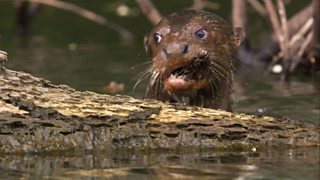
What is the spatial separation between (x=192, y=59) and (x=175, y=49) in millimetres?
101

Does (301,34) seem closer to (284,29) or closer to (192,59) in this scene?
(284,29)

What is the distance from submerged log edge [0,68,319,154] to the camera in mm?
4574

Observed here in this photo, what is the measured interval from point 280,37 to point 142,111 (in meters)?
3.36

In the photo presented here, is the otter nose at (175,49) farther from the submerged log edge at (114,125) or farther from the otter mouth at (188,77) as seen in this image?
the submerged log edge at (114,125)

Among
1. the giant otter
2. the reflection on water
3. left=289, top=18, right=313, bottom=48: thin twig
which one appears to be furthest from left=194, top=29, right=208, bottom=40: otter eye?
left=289, top=18, right=313, bottom=48: thin twig

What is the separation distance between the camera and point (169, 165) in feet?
14.4

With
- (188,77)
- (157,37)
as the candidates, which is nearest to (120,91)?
(157,37)

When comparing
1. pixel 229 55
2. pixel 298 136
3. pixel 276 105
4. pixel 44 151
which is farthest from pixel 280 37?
pixel 44 151

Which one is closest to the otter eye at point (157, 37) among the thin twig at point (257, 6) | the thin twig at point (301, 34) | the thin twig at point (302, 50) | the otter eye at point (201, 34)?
the otter eye at point (201, 34)

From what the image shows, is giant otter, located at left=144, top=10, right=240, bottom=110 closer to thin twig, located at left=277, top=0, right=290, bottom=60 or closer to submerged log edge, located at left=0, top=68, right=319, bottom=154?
submerged log edge, located at left=0, top=68, right=319, bottom=154

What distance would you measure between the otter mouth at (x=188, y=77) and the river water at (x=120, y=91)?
0.45 meters

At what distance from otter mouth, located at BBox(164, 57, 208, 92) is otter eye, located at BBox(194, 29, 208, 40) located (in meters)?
0.15

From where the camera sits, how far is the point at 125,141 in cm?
467

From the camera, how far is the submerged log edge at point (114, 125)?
15.0ft
